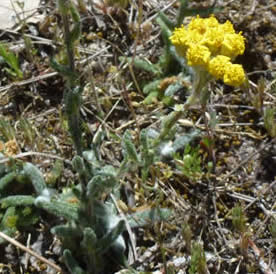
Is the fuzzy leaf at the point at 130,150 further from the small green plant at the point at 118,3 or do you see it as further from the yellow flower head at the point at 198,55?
the small green plant at the point at 118,3

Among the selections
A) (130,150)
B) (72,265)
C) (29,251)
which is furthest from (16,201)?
(130,150)

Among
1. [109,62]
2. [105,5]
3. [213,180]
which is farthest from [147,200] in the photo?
[105,5]

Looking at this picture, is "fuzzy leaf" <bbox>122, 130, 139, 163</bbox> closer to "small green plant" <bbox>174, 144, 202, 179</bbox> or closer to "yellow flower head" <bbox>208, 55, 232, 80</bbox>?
"small green plant" <bbox>174, 144, 202, 179</bbox>

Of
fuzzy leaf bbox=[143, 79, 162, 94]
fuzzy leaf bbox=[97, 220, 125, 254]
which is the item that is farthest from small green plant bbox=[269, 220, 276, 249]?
fuzzy leaf bbox=[143, 79, 162, 94]

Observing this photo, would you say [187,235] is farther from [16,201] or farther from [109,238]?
[16,201]

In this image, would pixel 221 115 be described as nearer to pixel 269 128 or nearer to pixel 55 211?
pixel 269 128

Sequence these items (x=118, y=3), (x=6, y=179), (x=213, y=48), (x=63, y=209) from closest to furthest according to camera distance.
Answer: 1. (x=213, y=48)
2. (x=63, y=209)
3. (x=6, y=179)
4. (x=118, y=3)

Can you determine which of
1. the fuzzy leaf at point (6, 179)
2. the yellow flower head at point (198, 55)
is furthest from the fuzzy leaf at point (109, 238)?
the yellow flower head at point (198, 55)
